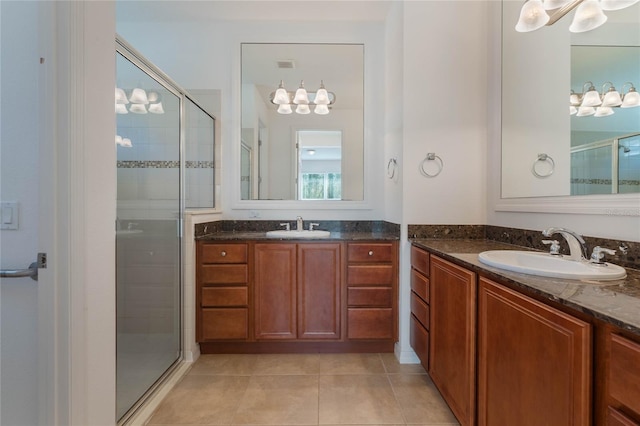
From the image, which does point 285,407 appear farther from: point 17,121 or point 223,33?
point 223,33

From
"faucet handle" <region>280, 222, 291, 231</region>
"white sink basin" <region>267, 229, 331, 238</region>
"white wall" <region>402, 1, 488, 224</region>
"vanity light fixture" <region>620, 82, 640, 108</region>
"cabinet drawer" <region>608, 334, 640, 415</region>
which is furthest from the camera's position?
"faucet handle" <region>280, 222, 291, 231</region>

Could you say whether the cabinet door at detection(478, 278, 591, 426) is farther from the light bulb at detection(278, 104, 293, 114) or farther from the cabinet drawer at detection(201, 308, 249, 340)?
the light bulb at detection(278, 104, 293, 114)

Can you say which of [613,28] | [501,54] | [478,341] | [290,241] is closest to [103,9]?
[290,241]

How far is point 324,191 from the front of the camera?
262 centimetres

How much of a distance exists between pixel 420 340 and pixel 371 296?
449 millimetres

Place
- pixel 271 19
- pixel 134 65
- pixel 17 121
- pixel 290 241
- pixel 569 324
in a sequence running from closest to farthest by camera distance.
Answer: pixel 569 324
pixel 17 121
pixel 134 65
pixel 290 241
pixel 271 19

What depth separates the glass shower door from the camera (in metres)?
1.52

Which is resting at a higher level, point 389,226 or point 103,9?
point 103,9

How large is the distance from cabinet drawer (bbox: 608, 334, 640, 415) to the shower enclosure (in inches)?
74.7

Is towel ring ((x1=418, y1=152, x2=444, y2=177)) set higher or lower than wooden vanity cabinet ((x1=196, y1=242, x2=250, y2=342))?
higher

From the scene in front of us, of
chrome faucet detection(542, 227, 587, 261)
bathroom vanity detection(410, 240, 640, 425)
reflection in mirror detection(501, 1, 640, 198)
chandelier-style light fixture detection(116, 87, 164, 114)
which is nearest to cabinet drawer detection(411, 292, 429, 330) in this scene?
bathroom vanity detection(410, 240, 640, 425)

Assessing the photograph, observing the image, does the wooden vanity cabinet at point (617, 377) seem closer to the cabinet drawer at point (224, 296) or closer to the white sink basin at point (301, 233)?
the white sink basin at point (301, 233)

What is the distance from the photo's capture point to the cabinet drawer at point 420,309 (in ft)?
5.64

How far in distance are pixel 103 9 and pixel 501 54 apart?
224 cm
